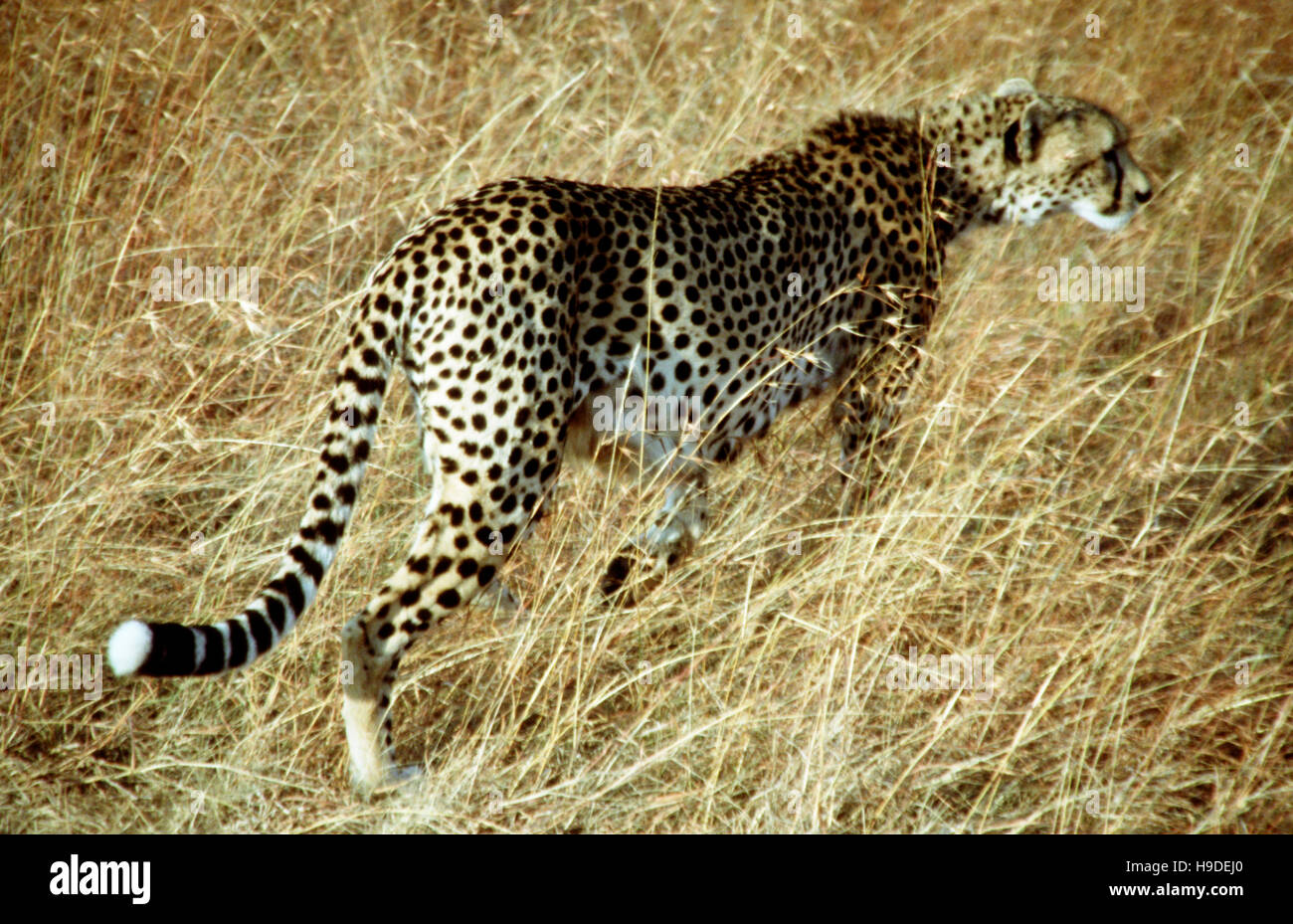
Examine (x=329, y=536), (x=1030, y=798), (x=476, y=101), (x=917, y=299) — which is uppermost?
(x=476, y=101)

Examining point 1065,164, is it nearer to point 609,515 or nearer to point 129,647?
point 609,515

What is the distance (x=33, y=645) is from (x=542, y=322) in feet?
4.92

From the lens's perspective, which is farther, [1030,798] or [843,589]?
[843,589]

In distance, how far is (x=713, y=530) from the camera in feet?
12.2

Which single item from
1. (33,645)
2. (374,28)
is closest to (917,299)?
(33,645)

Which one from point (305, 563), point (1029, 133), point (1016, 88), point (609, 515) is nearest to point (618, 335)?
point (609, 515)

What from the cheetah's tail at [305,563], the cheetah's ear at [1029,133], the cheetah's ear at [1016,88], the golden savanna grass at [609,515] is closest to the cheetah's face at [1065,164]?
A: the cheetah's ear at [1029,133]

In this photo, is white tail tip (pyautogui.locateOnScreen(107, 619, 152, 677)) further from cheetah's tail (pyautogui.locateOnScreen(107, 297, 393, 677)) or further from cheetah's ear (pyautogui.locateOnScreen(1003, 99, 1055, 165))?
cheetah's ear (pyautogui.locateOnScreen(1003, 99, 1055, 165))

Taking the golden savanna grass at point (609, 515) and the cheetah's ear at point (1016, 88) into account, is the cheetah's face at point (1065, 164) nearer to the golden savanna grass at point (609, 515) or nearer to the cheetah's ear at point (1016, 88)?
the cheetah's ear at point (1016, 88)

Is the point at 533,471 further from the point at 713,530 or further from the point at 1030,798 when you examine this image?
the point at 1030,798

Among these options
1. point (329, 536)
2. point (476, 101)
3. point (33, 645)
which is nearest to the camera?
point (329, 536)

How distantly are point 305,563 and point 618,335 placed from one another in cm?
94

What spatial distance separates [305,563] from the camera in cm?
280

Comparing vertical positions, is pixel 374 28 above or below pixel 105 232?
above
